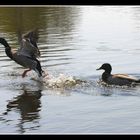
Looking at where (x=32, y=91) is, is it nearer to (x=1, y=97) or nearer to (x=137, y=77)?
(x=1, y=97)

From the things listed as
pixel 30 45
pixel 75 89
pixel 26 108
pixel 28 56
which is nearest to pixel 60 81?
pixel 75 89

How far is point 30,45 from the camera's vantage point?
13.1m

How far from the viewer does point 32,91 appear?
1135cm

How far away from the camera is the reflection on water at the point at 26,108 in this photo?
305 inches

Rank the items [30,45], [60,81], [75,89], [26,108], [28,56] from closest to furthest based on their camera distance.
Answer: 1. [26,108]
2. [75,89]
3. [60,81]
4. [30,45]
5. [28,56]

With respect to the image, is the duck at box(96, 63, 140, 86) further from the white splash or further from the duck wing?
the white splash

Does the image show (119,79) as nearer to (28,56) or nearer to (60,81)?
(60,81)

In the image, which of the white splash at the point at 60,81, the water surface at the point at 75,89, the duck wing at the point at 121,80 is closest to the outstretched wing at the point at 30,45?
the water surface at the point at 75,89

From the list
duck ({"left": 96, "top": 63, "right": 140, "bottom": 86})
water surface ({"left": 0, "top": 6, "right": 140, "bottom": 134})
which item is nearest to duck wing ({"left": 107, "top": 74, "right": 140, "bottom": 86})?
duck ({"left": 96, "top": 63, "right": 140, "bottom": 86})

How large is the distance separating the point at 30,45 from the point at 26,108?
13.4 feet

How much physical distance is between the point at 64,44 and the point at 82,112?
10820mm

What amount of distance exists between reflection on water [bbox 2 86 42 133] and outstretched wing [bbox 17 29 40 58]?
207 centimetres

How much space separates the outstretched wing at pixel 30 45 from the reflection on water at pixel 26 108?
6.78 ft

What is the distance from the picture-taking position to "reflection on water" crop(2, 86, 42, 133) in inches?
305
